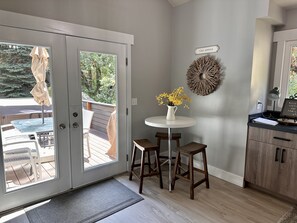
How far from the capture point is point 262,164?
258 cm

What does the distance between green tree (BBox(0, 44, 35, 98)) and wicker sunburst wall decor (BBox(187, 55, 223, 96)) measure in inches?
89.9

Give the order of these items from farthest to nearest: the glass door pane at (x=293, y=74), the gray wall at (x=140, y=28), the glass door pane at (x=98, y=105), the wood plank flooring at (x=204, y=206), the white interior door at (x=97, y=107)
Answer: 1. the glass door pane at (x=293, y=74)
2. the glass door pane at (x=98, y=105)
3. the white interior door at (x=97, y=107)
4. the gray wall at (x=140, y=28)
5. the wood plank flooring at (x=204, y=206)

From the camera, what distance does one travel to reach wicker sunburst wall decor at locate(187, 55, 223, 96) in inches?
116

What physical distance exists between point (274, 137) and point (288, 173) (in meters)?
0.44

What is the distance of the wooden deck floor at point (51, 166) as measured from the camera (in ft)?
7.38

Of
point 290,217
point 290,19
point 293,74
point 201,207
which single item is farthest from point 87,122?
point 290,19

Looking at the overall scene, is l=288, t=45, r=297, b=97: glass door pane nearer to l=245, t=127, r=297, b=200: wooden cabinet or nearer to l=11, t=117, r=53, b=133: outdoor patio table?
l=245, t=127, r=297, b=200: wooden cabinet

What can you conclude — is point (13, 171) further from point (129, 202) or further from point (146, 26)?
point (146, 26)

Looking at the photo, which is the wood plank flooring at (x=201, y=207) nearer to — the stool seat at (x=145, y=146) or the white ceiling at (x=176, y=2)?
the stool seat at (x=145, y=146)

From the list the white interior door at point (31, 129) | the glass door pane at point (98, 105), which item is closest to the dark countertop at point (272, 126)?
the glass door pane at point (98, 105)

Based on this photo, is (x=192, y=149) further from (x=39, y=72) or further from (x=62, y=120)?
(x=39, y=72)

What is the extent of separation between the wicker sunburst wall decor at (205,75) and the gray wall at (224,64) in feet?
0.29

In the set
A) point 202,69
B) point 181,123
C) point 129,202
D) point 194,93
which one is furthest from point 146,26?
point 129,202

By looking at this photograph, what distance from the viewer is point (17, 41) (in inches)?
82.5
